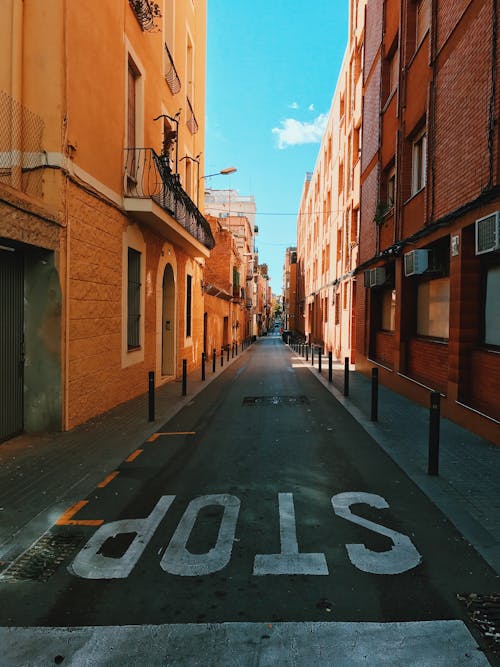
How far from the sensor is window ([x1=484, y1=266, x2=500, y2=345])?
7699 mm

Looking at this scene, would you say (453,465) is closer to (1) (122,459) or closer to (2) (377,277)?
(1) (122,459)

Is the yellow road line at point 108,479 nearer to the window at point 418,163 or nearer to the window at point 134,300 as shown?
the window at point 134,300

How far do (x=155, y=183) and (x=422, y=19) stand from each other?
7906mm

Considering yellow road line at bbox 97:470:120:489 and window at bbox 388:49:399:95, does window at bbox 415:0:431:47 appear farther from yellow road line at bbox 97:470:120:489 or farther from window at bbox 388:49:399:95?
yellow road line at bbox 97:470:120:489

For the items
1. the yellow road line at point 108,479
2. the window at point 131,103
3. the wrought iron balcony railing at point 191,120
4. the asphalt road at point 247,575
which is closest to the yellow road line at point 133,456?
the asphalt road at point 247,575

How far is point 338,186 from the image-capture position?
27312mm

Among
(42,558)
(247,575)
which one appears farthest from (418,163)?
(42,558)

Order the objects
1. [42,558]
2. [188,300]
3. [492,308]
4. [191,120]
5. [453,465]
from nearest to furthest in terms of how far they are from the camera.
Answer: [42,558] < [453,465] < [492,308] < [191,120] < [188,300]

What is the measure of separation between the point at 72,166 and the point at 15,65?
160cm

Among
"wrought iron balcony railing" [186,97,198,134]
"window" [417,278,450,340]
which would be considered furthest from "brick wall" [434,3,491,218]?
"wrought iron balcony railing" [186,97,198,134]

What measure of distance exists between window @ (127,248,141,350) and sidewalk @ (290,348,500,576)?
209 inches

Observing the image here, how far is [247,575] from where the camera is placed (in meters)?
3.42

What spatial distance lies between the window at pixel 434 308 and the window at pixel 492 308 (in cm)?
193

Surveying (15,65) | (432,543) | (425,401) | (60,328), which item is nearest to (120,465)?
(60,328)
